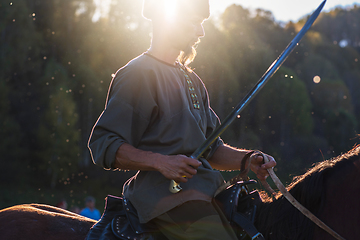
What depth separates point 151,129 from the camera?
2.01m

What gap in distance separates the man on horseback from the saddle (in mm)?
43

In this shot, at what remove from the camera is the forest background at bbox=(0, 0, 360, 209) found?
26734 millimetres

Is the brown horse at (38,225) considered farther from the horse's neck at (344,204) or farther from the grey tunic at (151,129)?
the horse's neck at (344,204)

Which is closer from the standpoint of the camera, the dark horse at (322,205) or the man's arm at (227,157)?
the dark horse at (322,205)

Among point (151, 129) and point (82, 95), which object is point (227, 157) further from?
point (82, 95)

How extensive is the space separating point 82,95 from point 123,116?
29596 millimetres

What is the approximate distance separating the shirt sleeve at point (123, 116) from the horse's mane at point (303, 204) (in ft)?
2.70

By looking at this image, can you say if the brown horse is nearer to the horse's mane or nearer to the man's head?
the horse's mane

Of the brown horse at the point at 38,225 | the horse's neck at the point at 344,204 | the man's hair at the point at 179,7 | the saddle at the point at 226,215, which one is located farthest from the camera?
the brown horse at the point at 38,225

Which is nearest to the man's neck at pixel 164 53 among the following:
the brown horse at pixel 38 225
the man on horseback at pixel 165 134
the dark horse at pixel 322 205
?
the man on horseback at pixel 165 134

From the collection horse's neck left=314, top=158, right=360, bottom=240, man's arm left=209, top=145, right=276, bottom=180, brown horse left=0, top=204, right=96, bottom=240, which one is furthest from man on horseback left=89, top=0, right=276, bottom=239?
brown horse left=0, top=204, right=96, bottom=240

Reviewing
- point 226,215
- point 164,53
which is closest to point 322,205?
point 226,215

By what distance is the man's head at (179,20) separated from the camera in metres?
2.07

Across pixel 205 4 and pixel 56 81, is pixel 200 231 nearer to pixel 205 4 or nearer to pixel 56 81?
pixel 205 4
